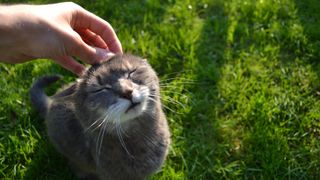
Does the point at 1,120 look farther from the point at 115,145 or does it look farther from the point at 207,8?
the point at 207,8

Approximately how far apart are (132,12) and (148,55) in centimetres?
53

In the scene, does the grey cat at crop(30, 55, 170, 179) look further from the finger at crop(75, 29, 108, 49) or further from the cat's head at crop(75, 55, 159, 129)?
the finger at crop(75, 29, 108, 49)

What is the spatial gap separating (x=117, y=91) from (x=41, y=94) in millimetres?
1075

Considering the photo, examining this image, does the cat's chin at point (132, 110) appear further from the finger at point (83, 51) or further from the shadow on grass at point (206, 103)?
the shadow on grass at point (206, 103)

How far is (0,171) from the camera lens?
2.83 m

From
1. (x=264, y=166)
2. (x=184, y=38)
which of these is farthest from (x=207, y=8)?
(x=264, y=166)

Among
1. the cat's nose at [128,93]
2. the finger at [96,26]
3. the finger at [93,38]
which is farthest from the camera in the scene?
the finger at [93,38]

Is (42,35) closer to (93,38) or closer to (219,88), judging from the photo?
(93,38)

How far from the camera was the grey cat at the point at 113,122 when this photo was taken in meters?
2.12

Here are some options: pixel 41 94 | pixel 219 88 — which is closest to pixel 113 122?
pixel 41 94

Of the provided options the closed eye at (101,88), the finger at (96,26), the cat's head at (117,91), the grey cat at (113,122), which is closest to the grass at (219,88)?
the grey cat at (113,122)

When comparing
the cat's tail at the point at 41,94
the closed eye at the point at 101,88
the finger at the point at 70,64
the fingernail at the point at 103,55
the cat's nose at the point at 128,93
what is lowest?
the cat's tail at the point at 41,94

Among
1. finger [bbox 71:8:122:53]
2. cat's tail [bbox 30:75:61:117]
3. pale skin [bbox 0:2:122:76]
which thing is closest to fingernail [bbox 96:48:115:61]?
pale skin [bbox 0:2:122:76]

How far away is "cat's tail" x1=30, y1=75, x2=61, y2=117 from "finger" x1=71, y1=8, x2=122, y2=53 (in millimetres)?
623
